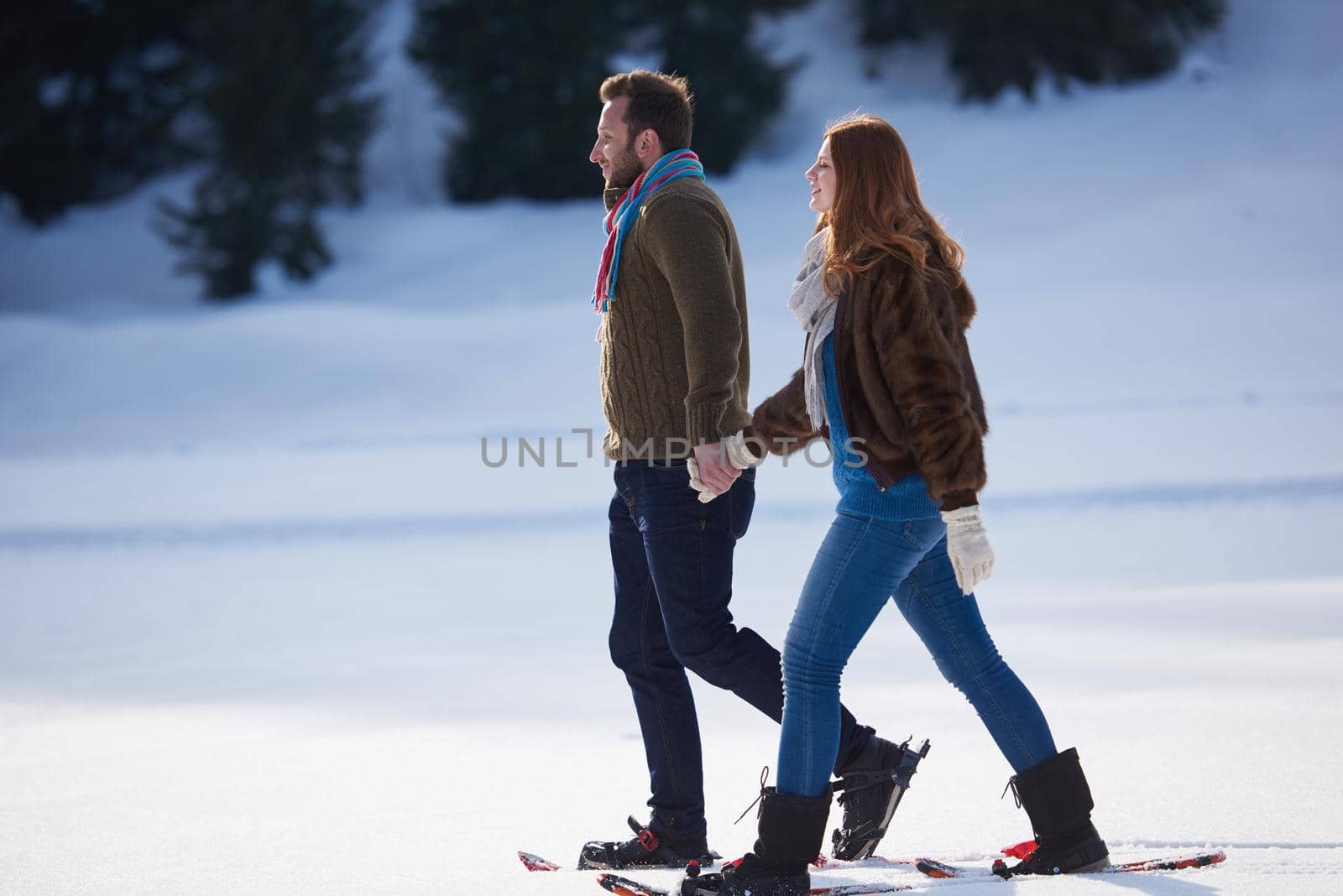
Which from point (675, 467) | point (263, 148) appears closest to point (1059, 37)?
point (263, 148)

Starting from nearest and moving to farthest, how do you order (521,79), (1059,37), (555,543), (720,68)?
1. (555,543)
2. (521,79)
3. (720,68)
4. (1059,37)

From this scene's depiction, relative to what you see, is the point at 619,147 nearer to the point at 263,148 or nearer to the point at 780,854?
the point at 780,854

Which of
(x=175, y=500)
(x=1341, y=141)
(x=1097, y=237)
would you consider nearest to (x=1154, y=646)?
(x=175, y=500)

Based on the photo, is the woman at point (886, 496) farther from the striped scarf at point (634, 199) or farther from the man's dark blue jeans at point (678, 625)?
the striped scarf at point (634, 199)

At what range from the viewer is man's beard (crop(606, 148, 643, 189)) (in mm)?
3121

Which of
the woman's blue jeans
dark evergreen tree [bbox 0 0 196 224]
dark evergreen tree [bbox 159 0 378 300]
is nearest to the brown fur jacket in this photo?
the woman's blue jeans

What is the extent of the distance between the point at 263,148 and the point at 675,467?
70.9 feet

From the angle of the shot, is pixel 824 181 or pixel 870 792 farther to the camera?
pixel 870 792

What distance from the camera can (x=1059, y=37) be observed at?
26375 mm

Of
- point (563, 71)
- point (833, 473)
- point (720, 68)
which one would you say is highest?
point (720, 68)

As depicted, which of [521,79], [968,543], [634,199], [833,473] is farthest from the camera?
[521,79]

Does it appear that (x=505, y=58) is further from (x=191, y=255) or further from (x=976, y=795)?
(x=976, y=795)

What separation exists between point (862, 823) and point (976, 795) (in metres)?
0.64

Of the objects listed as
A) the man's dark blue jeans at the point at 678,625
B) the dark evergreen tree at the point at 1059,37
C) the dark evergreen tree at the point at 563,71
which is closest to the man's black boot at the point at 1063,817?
the man's dark blue jeans at the point at 678,625
